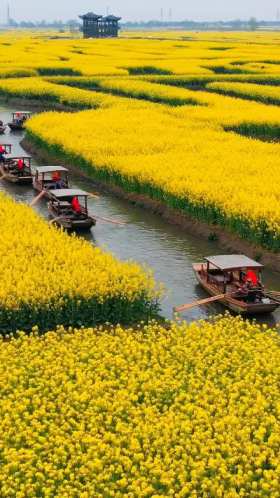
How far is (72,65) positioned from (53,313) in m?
88.5

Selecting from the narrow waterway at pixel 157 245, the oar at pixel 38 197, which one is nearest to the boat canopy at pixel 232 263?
the narrow waterway at pixel 157 245

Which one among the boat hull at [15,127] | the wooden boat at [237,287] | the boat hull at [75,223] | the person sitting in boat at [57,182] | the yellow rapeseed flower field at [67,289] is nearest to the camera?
the yellow rapeseed flower field at [67,289]

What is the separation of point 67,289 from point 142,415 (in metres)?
7.13

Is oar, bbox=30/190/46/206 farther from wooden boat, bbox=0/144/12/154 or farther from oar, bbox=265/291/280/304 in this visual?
oar, bbox=265/291/280/304

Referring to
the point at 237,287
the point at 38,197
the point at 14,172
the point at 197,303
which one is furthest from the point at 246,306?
the point at 14,172

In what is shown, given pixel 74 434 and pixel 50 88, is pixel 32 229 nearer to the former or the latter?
pixel 74 434

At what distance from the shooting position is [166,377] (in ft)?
55.8

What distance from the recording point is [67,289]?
857 inches

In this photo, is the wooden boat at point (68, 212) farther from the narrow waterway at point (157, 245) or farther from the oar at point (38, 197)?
the oar at point (38, 197)

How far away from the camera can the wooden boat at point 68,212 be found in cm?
3269

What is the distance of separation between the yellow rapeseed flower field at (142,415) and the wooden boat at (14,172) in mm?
24301

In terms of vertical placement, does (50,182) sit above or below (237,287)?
above

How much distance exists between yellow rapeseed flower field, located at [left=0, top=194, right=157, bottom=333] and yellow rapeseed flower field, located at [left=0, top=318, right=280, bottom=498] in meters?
1.92

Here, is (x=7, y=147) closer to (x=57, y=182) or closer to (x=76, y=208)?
(x=57, y=182)
